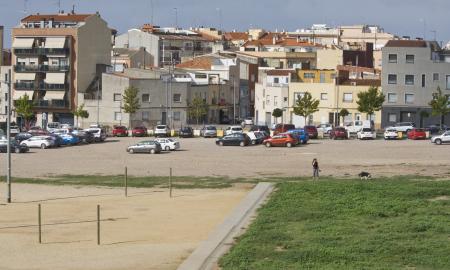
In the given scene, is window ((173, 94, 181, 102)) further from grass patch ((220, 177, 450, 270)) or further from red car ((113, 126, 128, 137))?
grass patch ((220, 177, 450, 270))

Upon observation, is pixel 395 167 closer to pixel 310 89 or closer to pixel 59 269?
pixel 59 269

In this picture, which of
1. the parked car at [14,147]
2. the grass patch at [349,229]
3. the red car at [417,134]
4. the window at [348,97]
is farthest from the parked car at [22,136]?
the grass patch at [349,229]

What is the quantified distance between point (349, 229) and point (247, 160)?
30.9 metres

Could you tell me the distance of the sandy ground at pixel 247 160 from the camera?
54.2 m

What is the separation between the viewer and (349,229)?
30.3 metres

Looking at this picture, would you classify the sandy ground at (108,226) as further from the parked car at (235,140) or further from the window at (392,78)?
the window at (392,78)

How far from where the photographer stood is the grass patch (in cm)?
2528

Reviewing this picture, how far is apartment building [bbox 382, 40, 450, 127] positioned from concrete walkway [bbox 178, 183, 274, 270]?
53.7m

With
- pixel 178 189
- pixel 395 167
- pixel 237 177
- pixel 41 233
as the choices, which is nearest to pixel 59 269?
pixel 41 233

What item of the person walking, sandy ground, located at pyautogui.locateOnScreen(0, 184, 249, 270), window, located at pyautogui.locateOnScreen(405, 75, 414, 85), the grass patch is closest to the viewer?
the grass patch

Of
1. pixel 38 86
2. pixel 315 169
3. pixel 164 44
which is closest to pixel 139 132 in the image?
pixel 38 86

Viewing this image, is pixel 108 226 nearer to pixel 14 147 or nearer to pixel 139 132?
pixel 14 147

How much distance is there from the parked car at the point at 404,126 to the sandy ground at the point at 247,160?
25.7 feet

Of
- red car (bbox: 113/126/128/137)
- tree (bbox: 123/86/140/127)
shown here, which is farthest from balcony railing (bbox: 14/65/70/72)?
red car (bbox: 113/126/128/137)
